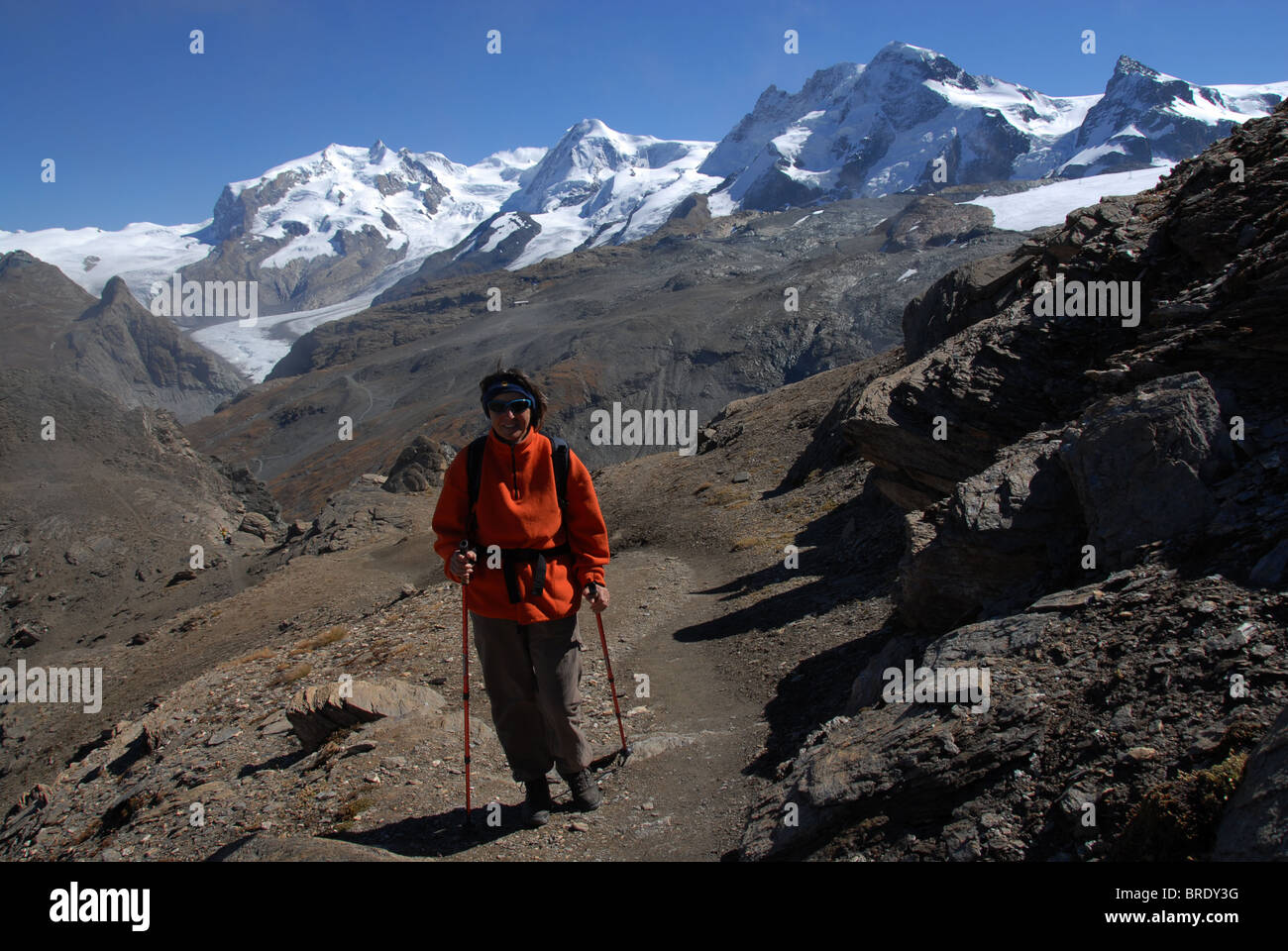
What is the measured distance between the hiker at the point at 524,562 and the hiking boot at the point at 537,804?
17 centimetres

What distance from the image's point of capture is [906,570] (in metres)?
7.39

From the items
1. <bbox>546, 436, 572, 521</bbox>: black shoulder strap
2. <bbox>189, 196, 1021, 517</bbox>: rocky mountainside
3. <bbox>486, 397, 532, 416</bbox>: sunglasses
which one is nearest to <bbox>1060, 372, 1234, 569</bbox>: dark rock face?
<bbox>546, 436, 572, 521</bbox>: black shoulder strap

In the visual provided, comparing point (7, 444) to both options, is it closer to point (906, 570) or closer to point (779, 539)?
point (779, 539)

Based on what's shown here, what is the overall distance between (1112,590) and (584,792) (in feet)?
11.6

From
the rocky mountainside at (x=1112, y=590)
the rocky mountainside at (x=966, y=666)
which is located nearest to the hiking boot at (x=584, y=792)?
the rocky mountainside at (x=966, y=666)

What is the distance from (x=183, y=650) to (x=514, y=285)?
153m

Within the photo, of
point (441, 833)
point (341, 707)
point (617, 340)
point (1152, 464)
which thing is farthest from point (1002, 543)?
point (617, 340)

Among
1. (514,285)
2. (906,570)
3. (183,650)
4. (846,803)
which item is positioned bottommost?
(183,650)

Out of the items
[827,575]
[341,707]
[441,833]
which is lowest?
[441,833]

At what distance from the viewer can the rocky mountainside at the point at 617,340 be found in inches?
3265

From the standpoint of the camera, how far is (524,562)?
486 centimetres

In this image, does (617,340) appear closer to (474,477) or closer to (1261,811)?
(474,477)

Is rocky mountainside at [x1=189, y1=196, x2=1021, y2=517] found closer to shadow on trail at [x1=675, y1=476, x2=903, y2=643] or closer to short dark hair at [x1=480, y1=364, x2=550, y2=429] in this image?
shadow on trail at [x1=675, y1=476, x2=903, y2=643]
